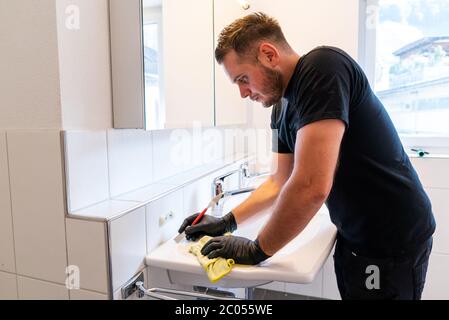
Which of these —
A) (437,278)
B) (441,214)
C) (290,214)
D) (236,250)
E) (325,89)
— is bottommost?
(437,278)

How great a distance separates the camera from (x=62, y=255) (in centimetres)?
76

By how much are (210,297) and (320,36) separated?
1.42m

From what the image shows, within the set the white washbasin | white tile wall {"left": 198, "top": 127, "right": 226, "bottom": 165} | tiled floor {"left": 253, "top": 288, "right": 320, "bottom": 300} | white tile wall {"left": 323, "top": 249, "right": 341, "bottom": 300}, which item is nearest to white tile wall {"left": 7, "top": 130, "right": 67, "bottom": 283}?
the white washbasin

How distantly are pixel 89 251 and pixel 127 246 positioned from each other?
86 millimetres

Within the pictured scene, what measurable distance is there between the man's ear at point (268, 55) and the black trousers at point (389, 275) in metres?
0.59

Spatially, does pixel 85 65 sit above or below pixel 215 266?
above

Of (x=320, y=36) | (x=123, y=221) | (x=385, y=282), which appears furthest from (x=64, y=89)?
(x=320, y=36)

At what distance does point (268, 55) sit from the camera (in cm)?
86

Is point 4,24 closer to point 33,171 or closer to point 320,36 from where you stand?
point 33,171

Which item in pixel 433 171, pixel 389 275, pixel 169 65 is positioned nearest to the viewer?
pixel 389 275

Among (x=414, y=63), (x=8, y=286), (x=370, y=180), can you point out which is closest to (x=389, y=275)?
(x=370, y=180)

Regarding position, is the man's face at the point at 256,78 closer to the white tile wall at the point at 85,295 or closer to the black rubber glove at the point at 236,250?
the black rubber glove at the point at 236,250

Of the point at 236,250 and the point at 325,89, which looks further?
the point at 236,250

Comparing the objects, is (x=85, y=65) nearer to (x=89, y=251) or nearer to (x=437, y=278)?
(x=89, y=251)
